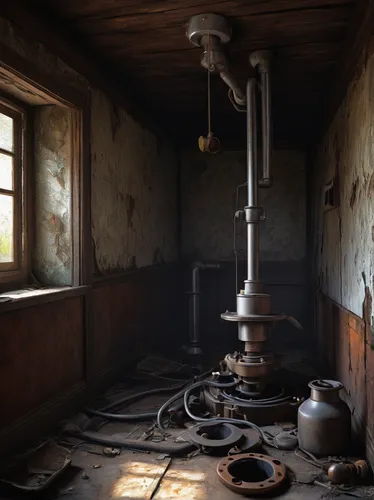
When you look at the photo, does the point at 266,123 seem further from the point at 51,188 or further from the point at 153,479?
the point at 153,479

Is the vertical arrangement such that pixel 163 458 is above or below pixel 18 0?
below

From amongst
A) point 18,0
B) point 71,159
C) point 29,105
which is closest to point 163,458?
point 71,159

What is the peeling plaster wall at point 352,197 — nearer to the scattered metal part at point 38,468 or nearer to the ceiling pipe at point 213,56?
the ceiling pipe at point 213,56

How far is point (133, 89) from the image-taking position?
457cm

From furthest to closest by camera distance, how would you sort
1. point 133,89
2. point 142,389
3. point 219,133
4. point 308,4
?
point 219,133
point 133,89
point 142,389
point 308,4

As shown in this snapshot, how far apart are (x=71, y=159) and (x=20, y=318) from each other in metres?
1.27

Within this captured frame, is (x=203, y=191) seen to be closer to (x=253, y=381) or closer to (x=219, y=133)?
(x=219, y=133)

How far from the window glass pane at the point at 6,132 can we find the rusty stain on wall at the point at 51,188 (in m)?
0.24

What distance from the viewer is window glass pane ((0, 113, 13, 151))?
10.2ft

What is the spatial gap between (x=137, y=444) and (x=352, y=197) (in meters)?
2.22

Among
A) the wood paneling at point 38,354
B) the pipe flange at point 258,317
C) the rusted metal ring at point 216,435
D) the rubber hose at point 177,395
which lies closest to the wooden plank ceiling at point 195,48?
the wood paneling at point 38,354

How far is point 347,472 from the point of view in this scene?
2.40 metres

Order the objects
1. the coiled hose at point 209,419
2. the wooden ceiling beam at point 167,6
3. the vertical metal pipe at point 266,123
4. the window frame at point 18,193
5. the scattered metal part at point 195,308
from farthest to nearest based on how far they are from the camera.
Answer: the scattered metal part at point 195,308, the vertical metal pipe at point 266,123, the window frame at point 18,193, the coiled hose at point 209,419, the wooden ceiling beam at point 167,6

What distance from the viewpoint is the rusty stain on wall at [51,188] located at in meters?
3.41
